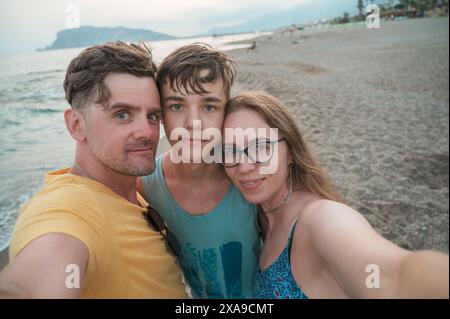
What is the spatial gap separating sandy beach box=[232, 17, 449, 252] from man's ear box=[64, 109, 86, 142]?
4.18 metres

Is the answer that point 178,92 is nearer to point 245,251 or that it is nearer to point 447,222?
point 245,251

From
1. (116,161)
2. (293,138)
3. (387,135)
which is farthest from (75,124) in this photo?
(387,135)

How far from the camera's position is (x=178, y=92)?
2.19 metres

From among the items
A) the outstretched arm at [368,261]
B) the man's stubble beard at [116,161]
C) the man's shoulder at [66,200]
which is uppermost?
the man's stubble beard at [116,161]

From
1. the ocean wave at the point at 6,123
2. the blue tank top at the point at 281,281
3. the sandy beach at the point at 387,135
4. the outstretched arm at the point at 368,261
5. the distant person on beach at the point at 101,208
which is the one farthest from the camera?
the ocean wave at the point at 6,123

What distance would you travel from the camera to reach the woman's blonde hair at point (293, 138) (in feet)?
7.21

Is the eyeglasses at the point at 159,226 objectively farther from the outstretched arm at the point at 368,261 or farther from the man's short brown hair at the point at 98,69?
the outstretched arm at the point at 368,261

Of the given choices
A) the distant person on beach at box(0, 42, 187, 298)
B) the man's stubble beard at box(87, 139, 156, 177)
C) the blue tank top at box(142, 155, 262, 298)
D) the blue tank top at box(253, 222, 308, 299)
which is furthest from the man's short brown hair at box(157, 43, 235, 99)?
the blue tank top at box(253, 222, 308, 299)

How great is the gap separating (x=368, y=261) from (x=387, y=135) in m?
7.78

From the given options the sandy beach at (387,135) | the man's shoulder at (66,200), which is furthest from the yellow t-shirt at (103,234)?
the sandy beach at (387,135)

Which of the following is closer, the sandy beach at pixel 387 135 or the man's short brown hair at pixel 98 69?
the man's short brown hair at pixel 98 69

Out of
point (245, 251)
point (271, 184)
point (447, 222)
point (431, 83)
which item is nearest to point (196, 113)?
point (271, 184)

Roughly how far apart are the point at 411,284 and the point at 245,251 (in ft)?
4.79

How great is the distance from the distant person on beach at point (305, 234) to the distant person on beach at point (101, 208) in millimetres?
655
